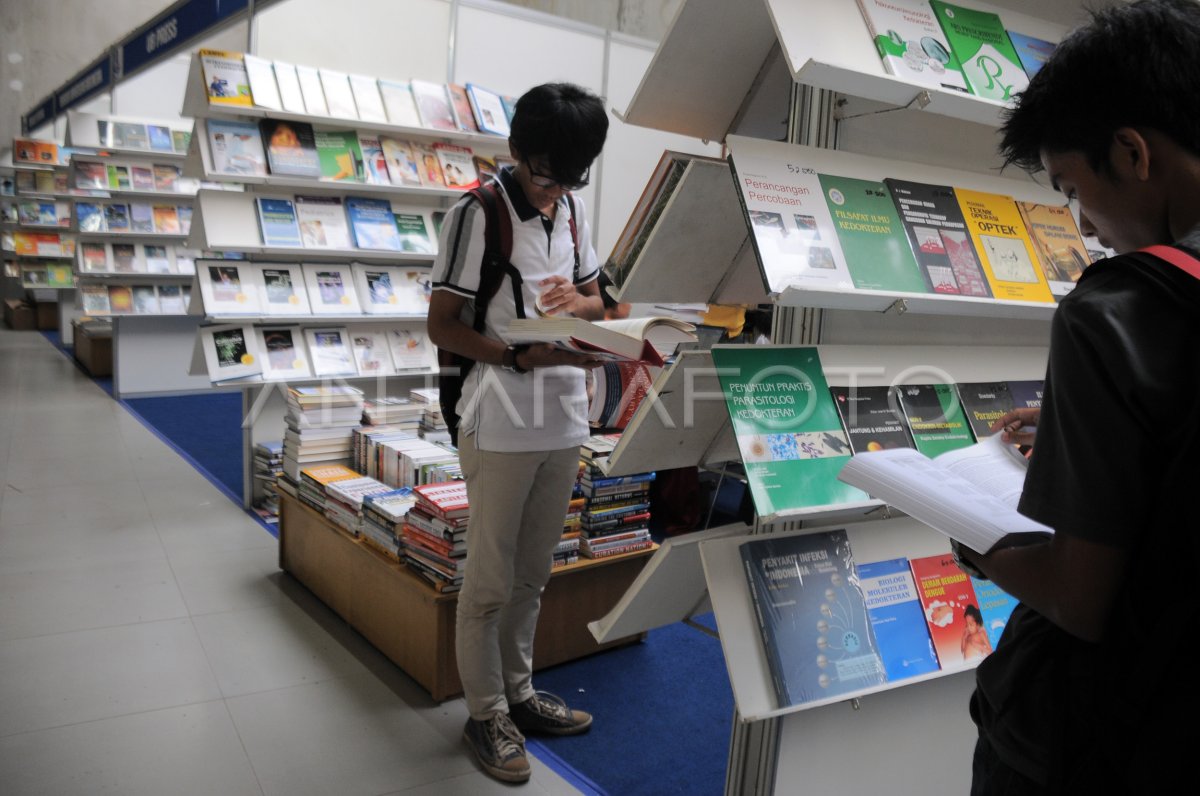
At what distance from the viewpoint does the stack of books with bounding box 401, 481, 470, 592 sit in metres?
2.62

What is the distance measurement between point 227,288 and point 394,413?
98cm

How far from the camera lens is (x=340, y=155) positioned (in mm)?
4297

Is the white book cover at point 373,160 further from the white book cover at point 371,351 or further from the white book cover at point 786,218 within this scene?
the white book cover at point 786,218

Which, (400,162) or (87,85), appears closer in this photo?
(400,162)

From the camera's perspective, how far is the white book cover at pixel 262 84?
3967 millimetres

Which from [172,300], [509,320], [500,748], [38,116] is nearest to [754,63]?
[509,320]

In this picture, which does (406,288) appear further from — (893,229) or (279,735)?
(893,229)

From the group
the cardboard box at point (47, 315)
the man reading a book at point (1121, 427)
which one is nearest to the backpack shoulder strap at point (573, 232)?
the man reading a book at point (1121, 427)

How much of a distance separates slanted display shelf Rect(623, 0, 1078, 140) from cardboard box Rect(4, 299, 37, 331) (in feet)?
39.3

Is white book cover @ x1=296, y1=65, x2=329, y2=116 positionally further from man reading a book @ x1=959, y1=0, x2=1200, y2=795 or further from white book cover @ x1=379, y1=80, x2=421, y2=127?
man reading a book @ x1=959, y1=0, x2=1200, y2=795

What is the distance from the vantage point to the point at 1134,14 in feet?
2.75

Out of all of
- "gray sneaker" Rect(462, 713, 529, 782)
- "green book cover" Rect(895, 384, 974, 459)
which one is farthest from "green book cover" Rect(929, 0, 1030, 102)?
"gray sneaker" Rect(462, 713, 529, 782)

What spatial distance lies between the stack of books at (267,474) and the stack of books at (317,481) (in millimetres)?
864

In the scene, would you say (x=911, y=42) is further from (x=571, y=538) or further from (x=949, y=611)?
(x=571, y=538)
